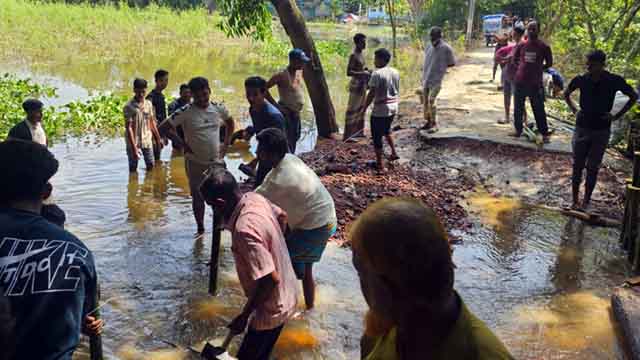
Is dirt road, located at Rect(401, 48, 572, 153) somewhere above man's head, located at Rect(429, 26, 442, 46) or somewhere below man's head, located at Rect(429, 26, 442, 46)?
below

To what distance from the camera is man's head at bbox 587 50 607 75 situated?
20.7ft

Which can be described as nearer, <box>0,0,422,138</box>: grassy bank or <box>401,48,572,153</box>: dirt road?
<box>401,48,572,153</box>: dirt road

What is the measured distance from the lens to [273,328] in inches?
127

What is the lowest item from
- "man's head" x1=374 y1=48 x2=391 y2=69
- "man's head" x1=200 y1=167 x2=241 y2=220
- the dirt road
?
the dirt road

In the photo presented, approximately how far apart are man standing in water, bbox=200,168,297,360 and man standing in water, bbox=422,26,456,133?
6.96m

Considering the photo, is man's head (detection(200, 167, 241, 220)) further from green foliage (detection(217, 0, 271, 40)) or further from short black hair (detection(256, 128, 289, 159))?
green foliage (detection(217, 0, 271, 40))

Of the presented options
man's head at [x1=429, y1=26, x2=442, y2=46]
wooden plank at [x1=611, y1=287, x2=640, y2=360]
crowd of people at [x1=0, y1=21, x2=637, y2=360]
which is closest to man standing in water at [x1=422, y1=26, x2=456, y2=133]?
man's head at [x1=429, y1=26, x2=442, y2=46]

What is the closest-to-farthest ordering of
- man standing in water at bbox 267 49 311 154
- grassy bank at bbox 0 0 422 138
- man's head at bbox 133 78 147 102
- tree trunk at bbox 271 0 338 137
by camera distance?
man's head at bbox 133 78 147 102 → man standing in water at bbox 267 49 311 154 → tree trunk at bbox 271 0 338 137 → grassy bank at bbox 0 0 422 138

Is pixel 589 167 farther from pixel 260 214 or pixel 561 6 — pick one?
pixel 561 6

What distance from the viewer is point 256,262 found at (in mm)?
3000

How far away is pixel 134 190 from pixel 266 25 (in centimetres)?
383

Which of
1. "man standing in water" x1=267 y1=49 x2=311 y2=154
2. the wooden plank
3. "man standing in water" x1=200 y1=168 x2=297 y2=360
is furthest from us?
"man standing in water" x1=267 y1=49 x2=311 y2=154

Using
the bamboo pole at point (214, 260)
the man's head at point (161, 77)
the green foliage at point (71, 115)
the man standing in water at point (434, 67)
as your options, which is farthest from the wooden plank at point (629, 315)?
the green foliage at point (71, 115)

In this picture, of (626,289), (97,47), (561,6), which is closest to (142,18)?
(97,47)
